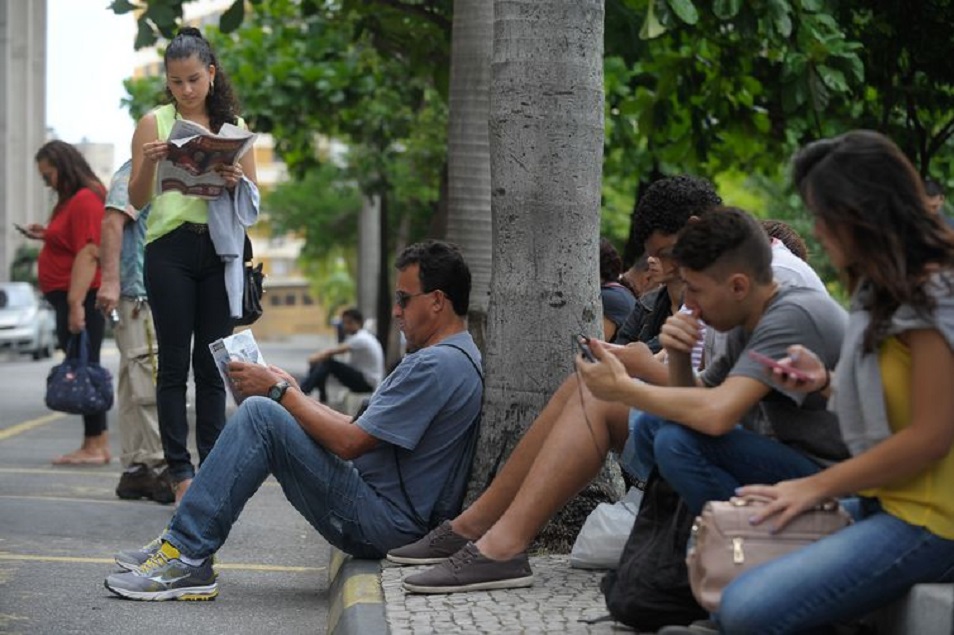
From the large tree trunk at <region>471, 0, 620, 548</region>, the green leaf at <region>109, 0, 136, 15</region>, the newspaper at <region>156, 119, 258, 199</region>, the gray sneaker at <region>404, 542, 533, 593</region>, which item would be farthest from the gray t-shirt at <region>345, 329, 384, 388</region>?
the gray sneaker at <region>404, 542, 533, 593</region>

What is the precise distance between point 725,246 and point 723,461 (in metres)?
0.60

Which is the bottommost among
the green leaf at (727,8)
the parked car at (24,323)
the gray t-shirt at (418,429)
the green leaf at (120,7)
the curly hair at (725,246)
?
the parked car at (24,323)

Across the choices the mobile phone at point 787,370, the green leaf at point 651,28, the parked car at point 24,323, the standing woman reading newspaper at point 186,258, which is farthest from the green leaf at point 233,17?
the parked car at point 24,323

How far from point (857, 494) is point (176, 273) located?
167 inches

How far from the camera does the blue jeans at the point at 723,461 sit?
4.93m

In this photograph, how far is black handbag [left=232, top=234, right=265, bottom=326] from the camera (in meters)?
8.20

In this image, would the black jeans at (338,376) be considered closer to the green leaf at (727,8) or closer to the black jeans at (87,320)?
the black jeans at (87,320)

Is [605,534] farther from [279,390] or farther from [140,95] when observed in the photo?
[140,95]

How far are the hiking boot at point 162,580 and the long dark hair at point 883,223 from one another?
2993 mm

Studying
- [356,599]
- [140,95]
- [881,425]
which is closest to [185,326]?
[356,599]

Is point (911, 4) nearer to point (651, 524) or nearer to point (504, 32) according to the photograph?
point (504, 32)

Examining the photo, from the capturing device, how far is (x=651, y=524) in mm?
5191

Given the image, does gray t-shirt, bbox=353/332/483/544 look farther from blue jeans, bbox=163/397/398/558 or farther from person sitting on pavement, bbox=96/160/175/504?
person sitting on pavement, bbox=96/160/175/504

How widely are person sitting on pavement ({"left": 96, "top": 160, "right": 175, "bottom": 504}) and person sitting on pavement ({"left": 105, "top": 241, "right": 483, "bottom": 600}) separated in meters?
2.82
